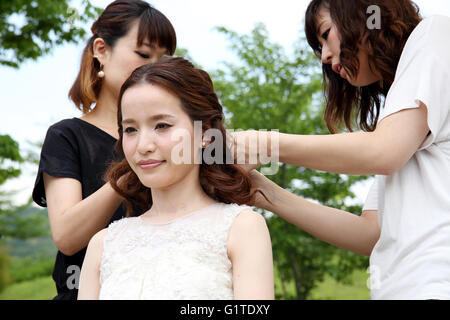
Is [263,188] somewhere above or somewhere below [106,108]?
below

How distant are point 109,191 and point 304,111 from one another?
5346mm

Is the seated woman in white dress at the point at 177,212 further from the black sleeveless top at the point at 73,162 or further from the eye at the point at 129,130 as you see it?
the black sleeveless top at the point at 73,162

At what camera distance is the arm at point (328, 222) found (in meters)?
2.38

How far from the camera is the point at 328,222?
2.40m

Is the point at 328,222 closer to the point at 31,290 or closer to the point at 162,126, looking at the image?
the point at 162,126

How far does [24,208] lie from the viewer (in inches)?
599

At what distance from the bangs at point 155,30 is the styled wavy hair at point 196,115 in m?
0.45

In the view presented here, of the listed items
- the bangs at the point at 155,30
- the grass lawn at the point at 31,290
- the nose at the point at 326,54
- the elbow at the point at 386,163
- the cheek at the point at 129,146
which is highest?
the bangs at the point at 155,30

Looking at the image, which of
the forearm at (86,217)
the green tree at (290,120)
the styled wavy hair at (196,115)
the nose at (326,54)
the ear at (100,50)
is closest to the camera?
the styled wavy hair at (196,115)

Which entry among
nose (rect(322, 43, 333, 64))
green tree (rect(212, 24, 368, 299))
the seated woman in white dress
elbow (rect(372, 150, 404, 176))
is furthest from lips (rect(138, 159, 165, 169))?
green tree (rect(212, 24, 368, 299))

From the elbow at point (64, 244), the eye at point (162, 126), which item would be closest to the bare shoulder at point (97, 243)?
the elbow at point (64, 244)

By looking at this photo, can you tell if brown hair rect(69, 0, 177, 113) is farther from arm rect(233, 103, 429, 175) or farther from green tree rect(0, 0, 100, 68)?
green tree rect(0, 0, 100, 68)

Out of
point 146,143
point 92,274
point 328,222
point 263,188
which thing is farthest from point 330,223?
point 92,274

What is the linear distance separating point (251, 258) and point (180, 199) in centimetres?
44
